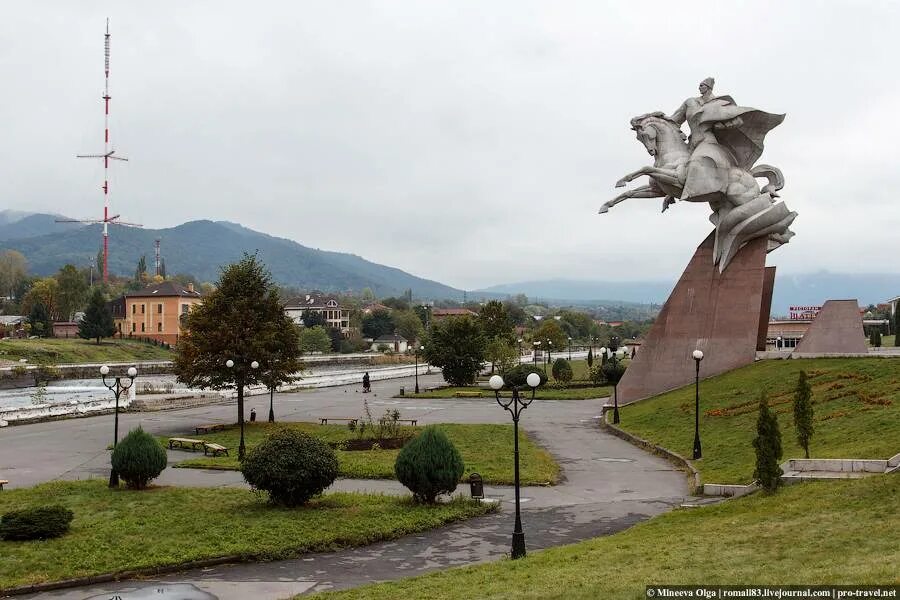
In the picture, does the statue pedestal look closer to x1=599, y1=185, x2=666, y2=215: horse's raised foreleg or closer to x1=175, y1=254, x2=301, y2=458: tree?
x1=599, y1=185, x2=666, y2=215: horse's raised foreleg

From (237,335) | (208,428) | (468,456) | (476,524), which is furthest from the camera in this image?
(237,335)

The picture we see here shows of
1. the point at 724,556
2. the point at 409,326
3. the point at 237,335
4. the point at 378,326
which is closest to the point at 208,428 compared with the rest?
the point at 237,335

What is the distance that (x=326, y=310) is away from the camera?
6604 inches

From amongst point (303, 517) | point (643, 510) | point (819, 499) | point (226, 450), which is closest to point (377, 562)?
point (303, 517)

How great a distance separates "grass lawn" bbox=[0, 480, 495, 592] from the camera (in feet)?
44.4

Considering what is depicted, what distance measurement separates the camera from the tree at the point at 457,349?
59594 mm

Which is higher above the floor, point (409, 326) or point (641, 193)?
point (641, 193)

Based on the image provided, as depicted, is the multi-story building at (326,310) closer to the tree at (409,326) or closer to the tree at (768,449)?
the tree at (409,326)

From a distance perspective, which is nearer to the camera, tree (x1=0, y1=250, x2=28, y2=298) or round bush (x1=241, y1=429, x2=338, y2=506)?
round bush (x1=241, y1=429, x2=338, y2=506)

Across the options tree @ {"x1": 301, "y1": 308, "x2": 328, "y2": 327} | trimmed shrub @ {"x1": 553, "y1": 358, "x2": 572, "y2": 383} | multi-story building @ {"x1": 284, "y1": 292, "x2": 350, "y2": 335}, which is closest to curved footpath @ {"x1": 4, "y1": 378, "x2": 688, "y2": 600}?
trimmed shrub @ {"x1": 553, "y1": 358, "x2": 572, "y2": 383}

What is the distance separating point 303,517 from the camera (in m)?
16.3

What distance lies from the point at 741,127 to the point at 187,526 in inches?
1208

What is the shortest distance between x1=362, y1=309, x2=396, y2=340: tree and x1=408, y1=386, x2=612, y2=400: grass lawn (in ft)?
350

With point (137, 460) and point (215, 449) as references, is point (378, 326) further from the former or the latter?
point (137, 460)
